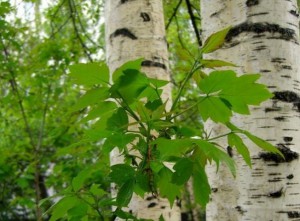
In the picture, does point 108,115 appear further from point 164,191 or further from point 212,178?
point 212,178

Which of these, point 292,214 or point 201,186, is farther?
point 292,214

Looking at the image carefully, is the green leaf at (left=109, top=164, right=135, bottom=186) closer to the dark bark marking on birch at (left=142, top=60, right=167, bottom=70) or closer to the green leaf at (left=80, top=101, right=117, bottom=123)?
the green leaf at (left=80, top=101, right=117, bottom=123)

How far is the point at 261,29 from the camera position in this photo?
959 millimetres

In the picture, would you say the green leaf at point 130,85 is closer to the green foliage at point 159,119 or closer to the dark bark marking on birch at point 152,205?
the green foliage at point 159,119

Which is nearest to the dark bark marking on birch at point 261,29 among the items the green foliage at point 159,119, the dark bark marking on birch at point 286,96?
the dark bark marking on birch at point 286,96

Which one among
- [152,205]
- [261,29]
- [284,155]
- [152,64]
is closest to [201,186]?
[284,155]

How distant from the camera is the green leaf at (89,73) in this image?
1.98 ft

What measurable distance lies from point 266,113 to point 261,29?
0.21 meters

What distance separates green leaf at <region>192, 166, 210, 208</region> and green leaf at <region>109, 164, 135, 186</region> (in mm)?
99

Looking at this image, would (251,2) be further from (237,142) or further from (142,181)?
(142,181)

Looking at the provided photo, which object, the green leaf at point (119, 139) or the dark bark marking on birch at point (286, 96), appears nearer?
the green leaf at point (119, 139)

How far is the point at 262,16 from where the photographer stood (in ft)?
3.19

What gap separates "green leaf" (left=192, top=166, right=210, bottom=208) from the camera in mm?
598

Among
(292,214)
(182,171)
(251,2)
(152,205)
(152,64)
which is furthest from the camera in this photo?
(152,64)
